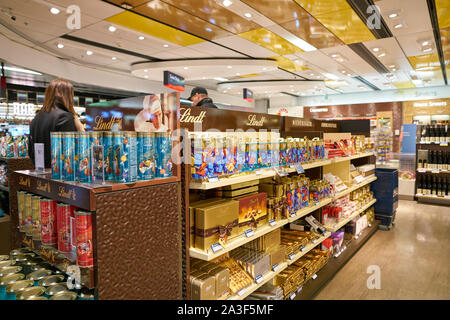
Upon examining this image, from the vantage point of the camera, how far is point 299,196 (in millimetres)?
2826

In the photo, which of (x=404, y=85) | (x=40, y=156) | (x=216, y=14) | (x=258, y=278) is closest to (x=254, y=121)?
(x=258, y=278)

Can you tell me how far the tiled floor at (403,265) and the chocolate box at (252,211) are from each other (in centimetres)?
132

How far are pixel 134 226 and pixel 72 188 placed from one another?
306mm

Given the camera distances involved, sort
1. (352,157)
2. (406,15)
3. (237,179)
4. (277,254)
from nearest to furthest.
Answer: (237,179) → (277,254) → (352,157) → (406,15)

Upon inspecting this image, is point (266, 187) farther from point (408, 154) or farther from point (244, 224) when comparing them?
point (408, 154)

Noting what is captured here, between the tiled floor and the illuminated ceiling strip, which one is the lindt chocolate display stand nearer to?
the tiled floor

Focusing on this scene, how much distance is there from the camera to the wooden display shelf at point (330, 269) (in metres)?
2.90

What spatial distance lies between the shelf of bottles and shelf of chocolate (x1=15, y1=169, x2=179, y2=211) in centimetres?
758

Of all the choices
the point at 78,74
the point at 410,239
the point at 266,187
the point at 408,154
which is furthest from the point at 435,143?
the point at 78,74

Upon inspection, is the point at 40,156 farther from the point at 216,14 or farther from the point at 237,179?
the point at 216,14

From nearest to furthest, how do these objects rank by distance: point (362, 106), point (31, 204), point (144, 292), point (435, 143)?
point (144, 292) → point (31, 204) → point (435, 143) → point (362, 106)

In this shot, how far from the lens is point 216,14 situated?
434cm

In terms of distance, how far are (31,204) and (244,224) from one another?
4.16 ft

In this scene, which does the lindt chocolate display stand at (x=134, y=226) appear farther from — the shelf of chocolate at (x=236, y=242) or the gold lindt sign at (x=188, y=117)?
the gold lindt sign at (x=188, y=117)
